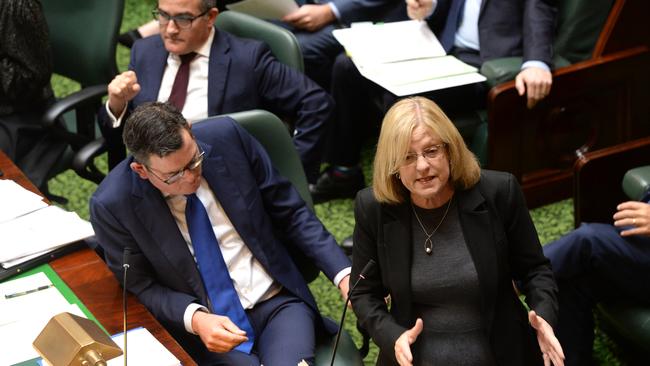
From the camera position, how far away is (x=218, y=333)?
2.45m

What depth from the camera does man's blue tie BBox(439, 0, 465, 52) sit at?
12.9ft

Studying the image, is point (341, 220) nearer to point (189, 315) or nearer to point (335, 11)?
point (335, 11)

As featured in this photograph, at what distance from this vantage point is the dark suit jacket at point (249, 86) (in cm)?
342

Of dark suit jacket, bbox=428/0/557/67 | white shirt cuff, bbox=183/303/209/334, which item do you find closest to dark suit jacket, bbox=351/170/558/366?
white shirt cuff, bbox=183/303/209/334

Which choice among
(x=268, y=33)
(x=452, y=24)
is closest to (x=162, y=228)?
(x=268, y=33)

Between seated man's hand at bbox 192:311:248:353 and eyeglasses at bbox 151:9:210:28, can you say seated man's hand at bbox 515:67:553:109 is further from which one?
seated man's hand at bbox 192:311:248:353

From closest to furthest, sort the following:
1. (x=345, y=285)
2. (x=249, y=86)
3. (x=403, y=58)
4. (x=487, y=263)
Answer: (x=487, y=263) → (x=345, y=285) → (x=249, y=86) → (x=403, y=58)

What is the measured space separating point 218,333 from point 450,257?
594mm

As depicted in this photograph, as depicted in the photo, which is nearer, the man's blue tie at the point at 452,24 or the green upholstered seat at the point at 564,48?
the green upholstered seat at the point at 564,48

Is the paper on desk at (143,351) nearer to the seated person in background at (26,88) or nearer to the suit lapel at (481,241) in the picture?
the suit lapel at (481,241)

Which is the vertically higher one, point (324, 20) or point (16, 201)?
point (16, 201)

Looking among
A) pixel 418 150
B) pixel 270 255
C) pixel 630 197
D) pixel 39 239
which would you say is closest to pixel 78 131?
pixel 39 239

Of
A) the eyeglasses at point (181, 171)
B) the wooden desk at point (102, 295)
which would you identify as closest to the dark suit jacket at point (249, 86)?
the wooden desk at point (102, 295)

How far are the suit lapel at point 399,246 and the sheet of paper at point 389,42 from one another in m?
1.30
